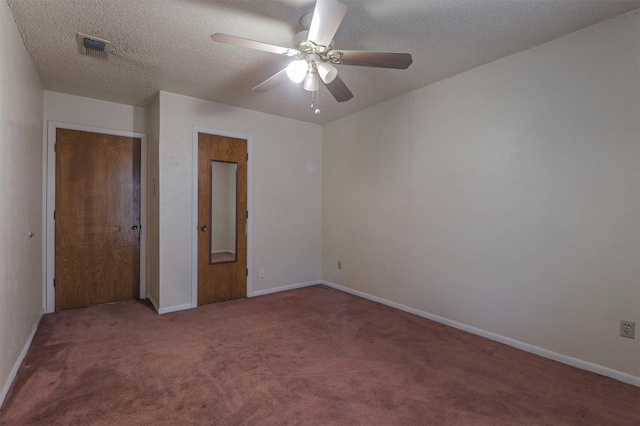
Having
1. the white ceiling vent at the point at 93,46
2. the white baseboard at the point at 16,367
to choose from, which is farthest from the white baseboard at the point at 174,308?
the white ceiling vent at the point at 93,46

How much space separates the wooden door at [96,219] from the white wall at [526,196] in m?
3.25

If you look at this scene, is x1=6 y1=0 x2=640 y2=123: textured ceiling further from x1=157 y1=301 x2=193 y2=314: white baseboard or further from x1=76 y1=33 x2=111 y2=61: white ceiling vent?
x1=157 y1=301 x2=193 y2=314: white baseboard

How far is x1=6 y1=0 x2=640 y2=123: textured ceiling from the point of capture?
2148mm

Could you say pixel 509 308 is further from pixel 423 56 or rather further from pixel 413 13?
pixel 413 13

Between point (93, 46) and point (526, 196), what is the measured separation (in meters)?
3.84

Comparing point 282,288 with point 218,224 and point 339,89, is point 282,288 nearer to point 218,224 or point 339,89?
point 218,224

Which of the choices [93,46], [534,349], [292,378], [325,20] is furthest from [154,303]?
[534,349]

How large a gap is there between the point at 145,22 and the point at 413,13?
193 centimetres

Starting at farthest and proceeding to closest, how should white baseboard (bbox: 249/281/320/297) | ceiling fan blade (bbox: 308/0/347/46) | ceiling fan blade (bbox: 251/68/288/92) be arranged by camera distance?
white baseboard (bbox: 249/281/320/297) < ceiling fan blade (bbox: 251/68/288/92) < ceiling fan blade (bbox: 308/0/347/46)

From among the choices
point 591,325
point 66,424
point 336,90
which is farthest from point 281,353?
point 591,325

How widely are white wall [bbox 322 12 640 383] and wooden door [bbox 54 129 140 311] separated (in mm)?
3248

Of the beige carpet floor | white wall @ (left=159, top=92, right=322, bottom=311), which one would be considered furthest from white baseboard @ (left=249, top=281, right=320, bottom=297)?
the beige carpet floor

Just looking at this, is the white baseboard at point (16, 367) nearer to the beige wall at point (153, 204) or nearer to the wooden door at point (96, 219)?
the wooden door at point (96, 219)

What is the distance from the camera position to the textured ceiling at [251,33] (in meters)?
2.15
